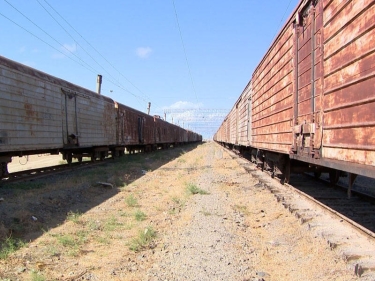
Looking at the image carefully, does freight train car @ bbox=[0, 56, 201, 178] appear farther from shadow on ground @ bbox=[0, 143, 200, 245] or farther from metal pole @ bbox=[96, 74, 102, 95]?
metal pole @ bbox=[96, 74, 102, 95]

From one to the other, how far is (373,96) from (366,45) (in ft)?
1.80

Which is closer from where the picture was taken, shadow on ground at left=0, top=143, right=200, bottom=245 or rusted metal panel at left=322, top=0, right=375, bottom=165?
→ rusted metal panel at left=322, top=0, right=375, bottom=165

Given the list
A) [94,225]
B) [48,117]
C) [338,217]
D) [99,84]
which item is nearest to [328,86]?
[338,217]

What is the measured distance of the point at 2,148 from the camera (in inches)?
322

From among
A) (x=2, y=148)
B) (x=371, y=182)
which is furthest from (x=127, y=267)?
(x=371, y=182)

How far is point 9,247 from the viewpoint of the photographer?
446cm

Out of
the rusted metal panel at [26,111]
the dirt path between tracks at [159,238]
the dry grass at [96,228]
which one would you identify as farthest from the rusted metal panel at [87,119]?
the dirt path between tracks at [159,238]

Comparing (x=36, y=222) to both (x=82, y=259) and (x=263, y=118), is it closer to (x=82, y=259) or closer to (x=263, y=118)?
(x=82, y=259)

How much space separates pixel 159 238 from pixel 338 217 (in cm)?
291

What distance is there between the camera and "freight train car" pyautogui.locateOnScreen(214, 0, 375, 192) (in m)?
3.25

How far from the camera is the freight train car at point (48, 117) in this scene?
851 cm

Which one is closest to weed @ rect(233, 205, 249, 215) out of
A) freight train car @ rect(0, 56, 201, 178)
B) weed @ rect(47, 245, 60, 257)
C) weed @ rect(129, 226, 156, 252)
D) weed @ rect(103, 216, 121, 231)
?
weed @ rect(129, 226, 156, 252)

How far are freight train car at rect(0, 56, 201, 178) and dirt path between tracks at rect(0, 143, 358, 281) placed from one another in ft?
5.12

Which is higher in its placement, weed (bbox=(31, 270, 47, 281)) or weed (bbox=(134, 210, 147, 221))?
weed (bbox=(31, 270, 47, 281))
